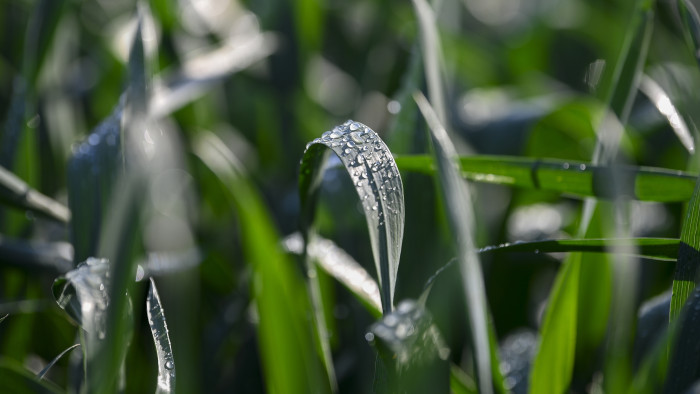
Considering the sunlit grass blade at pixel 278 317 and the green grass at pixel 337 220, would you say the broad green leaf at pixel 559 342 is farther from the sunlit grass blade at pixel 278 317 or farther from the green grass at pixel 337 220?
the sunlit grass blade at pixel 278 317

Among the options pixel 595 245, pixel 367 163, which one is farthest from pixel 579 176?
pixel 367 163

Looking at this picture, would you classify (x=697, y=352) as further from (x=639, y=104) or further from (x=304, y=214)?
A: (x=639, y=104)

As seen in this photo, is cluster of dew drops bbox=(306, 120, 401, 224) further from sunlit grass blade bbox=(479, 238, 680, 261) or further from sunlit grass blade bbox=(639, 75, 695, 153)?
sunlit grass blade bbox=(639, 75, 695, 153)

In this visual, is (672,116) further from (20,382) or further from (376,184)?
(20,382)

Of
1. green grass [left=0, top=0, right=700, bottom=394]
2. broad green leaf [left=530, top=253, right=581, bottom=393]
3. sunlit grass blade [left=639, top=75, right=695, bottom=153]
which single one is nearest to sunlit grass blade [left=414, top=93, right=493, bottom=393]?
green grass [left=0, top=0, right=700, bottom=394]

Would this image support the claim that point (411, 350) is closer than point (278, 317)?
Yes

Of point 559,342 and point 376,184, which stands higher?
point 376,184

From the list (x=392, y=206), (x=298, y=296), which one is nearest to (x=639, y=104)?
(x=298, y=296)
